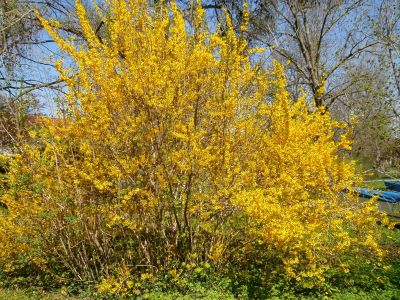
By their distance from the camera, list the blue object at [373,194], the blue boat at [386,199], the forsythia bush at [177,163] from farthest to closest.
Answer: the blue boat at [386,199], the blue object at [373,194], the forsythia bush at [177,163]

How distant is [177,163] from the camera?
4.12 metres

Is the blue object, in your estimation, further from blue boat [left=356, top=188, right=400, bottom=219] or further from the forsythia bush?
the forsythia bush

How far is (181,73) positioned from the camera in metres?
4.14

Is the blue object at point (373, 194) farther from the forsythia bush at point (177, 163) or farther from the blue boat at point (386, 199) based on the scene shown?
the forsythia bush at point (177, 163)

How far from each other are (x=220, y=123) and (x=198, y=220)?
1.15m

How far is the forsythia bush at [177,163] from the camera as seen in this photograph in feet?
13.6

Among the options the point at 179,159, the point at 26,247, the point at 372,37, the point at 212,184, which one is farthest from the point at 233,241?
the point at 372,37

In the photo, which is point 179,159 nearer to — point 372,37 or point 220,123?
point 220,123

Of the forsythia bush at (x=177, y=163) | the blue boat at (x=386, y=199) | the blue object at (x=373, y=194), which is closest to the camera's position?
the forsythia bush at (x=177, y=163)

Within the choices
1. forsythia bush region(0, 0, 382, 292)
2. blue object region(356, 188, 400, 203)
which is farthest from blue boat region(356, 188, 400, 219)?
forsythia bush region(0, 0, 382, 292)

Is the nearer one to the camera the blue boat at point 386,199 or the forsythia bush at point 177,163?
the forsythia bush at point 177,163

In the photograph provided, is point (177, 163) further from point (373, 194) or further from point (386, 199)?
point (386, 199)

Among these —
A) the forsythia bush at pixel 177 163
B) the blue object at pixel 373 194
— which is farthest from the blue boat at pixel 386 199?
the forsythia bush at pixel 177 163

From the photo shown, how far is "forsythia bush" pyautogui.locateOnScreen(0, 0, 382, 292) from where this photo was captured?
416 cm
